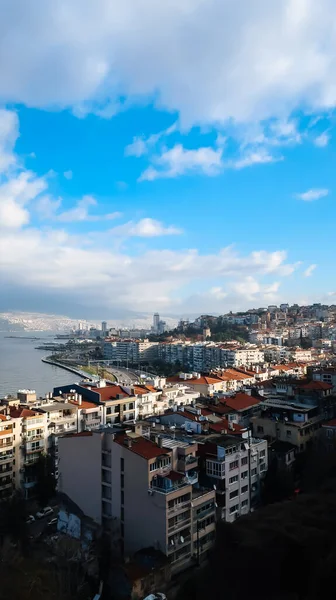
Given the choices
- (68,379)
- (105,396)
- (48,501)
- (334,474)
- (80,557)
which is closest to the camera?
(80,557)

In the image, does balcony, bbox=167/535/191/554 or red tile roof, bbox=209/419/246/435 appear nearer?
balcony, bbox=167/535/191/554

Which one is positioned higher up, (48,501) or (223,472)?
(223,472)

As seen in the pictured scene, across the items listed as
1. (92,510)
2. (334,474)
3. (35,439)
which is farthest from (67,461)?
(334,474)

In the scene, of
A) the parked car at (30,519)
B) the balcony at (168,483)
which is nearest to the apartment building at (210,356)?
the parked car at (30,519)

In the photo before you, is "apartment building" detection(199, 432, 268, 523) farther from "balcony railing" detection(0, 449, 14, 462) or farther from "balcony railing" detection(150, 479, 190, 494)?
"balcony railing" detection(0, 449, 14, 462)

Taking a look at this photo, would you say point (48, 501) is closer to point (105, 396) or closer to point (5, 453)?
point (5, 453)

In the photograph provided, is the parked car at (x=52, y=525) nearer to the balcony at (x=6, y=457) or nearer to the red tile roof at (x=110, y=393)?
the balcony at (x=6, y=457)

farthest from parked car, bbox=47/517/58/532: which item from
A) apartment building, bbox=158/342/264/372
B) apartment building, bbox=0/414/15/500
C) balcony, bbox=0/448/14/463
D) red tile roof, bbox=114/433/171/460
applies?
apartment building, bbox=158/342/264/372
